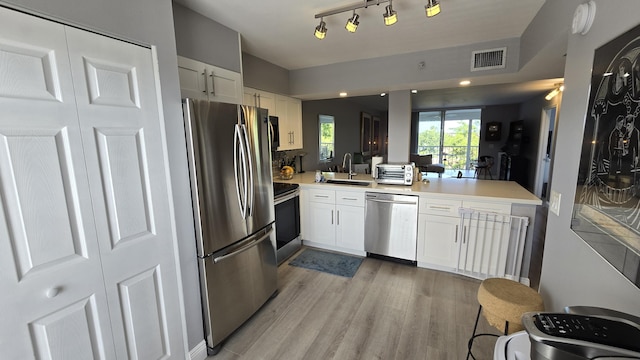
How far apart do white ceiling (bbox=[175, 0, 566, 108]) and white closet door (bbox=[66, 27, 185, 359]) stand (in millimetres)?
976

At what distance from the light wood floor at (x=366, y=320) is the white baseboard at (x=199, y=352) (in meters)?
0.06

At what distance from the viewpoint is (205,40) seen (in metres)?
2.16

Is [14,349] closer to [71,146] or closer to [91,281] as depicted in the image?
[91,281]

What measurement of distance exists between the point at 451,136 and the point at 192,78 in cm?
848

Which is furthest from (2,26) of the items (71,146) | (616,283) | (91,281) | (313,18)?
(616,283)

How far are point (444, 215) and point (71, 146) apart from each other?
2935 millimetres

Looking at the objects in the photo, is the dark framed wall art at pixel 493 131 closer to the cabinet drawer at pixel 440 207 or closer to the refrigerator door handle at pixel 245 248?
the cabinet drawer at pixel 440 207

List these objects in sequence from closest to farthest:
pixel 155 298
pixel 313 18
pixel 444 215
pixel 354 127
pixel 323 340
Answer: pixel 155 298
pixel 323 340
pixel 313 18
pixel 444 215
pixel 354 127

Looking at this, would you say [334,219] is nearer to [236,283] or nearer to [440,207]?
[440,207]

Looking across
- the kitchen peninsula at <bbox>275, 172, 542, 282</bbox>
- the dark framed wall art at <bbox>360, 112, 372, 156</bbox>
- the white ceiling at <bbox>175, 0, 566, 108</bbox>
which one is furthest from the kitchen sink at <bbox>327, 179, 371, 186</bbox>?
the dark framed wall art at <bbox>360, 112, 372, 156</bbox>

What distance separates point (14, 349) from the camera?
1026mm

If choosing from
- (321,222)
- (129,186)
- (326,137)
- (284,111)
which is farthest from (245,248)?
(326,137)

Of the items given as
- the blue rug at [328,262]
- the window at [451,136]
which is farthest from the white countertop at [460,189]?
the window at [451,136]

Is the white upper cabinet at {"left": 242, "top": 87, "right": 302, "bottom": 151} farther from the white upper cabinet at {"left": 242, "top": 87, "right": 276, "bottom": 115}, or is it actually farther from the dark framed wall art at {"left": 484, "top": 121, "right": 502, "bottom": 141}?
the dark framed wall art at {"left": 484, "top": 121, "right": 502, "bottom": 141}
